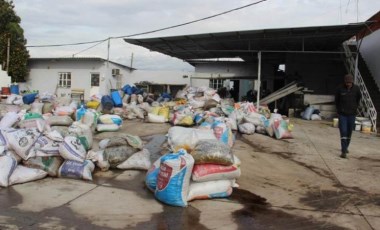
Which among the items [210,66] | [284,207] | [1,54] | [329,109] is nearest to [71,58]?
[1,54]

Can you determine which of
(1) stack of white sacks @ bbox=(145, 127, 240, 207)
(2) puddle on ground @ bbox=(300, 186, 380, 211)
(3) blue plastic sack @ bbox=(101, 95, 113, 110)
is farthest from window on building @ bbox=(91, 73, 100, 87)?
(2) puddle on ground @ bbox=(300, 186, 380, 211)

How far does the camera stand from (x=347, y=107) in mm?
7230

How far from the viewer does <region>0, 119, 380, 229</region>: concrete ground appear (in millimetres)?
3725

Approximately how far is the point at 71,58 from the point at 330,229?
2392 centimetres

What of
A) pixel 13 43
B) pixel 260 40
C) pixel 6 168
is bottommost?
pixel 6 168

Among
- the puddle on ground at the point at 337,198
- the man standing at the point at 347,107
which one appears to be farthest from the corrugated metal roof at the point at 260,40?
the puddle on ground at the point at 337,198

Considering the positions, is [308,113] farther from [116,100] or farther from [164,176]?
[164,176]

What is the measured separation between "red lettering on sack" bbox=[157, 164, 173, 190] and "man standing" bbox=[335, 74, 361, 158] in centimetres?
439

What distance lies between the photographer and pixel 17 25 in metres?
27.5

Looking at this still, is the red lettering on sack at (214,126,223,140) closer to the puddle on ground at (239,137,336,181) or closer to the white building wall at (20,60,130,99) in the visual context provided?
the puddle on ground at (239,137,336,181)

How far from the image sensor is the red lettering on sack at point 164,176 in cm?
413

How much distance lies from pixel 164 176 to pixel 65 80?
937 inches

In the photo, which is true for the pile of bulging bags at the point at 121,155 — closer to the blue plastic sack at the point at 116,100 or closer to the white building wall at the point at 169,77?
the blue plastic sack at the point at 116,100

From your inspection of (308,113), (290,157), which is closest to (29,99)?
(290,157)
